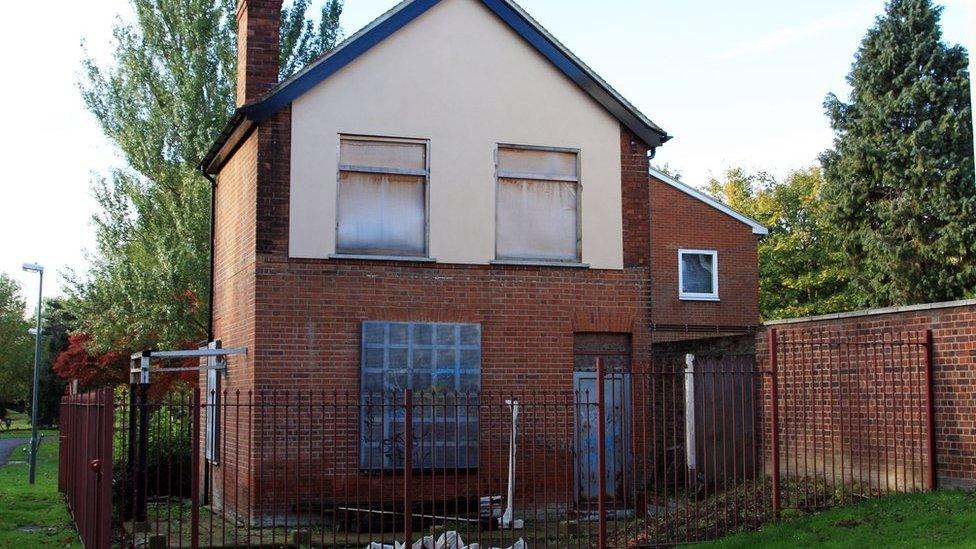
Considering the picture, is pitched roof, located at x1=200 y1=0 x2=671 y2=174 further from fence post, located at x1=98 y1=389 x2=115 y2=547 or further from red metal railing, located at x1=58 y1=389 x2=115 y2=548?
fence post, located at x1=98 y1=389 x2=115 y2=547

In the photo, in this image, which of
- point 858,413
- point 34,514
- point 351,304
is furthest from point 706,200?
point 34,514

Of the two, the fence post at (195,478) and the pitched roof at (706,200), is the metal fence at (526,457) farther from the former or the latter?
the pitched roof at (706,200)

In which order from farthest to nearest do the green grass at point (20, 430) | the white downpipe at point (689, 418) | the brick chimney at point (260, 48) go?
1. the green grass at point (20, 430)
2. the brick chimney at point (260, 48)
3. the white downpipe at point (689, 418)

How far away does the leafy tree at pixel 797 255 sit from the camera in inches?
1610

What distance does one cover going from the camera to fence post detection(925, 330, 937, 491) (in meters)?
12.6

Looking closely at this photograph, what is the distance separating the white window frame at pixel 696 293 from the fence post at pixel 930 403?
1474cm

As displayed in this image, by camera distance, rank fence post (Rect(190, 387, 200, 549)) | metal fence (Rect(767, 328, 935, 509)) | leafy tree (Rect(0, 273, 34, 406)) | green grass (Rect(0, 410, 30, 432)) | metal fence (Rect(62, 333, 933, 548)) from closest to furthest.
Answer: fence post (Rect(190, 387, 200, 549)), metal fence (Rect(62, 333, 933, 548)), metal fence (Rect(767, 328, 935, 509)), leafy tree (Rect(0, 273, 34, 406)), green grass (Rect(0, 410, 30, 432))

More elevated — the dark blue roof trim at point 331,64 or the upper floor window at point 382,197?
the dark blue roof trim at point 331,64

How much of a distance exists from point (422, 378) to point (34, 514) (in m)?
7.40

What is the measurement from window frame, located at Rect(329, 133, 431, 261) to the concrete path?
2466 centimetres

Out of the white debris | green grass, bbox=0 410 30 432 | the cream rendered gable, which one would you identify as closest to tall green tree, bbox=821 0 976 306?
the cream rendered gable

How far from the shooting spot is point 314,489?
15180mm

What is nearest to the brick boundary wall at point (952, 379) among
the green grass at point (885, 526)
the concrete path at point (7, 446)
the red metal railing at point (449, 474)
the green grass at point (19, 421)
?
the green grass at point (885, 526)

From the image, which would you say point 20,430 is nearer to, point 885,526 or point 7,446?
point 7,446
